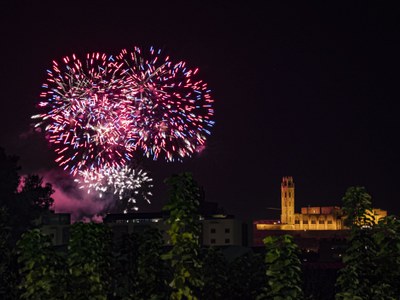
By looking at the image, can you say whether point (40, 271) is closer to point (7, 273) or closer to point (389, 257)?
point (7, 273)

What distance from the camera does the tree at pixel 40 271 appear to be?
45250 millimetres

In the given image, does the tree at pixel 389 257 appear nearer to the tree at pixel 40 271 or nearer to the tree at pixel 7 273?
the tree at pixel 40 271

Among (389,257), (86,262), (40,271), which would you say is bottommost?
(40,271)

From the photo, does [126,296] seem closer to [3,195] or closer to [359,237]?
[359,237]

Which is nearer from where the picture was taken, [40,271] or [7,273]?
[40,271]

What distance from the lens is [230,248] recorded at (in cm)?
13838

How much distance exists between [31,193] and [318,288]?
49.8 metres

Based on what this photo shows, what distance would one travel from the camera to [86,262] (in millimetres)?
45844

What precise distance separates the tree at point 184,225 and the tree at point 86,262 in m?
5.13

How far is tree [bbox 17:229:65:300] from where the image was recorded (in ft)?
148

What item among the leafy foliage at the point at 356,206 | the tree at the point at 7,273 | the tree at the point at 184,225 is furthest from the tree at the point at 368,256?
the tree at the point at 7,273

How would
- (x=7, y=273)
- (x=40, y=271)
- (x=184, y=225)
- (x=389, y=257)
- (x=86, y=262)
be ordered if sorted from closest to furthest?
(x=389, y=257) → (x=184, y=225) → (x=40, y=271) → (x=86, y=262) → (x=7, y=273)

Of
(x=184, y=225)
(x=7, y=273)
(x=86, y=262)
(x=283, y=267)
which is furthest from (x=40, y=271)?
(x=283, y=267)

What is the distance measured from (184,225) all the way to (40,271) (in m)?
9.39
